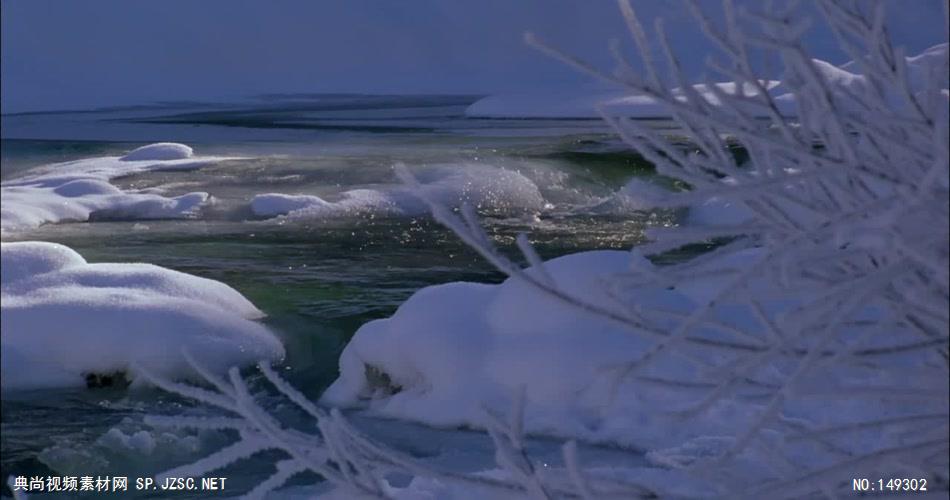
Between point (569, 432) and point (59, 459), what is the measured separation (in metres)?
2.20

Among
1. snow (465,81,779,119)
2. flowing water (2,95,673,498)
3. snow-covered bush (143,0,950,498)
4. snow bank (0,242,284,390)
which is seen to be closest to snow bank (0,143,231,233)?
flowing water (2,95,673,498)

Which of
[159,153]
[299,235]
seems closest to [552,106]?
[159,153]

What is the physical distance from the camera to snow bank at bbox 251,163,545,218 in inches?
433

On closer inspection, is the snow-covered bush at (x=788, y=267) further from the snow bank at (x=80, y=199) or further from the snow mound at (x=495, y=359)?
the snow bank at (x=80, y=199)

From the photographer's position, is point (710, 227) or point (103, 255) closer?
point (710, 227)

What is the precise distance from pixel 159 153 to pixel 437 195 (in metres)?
4.96

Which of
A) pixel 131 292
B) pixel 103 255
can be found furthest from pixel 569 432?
pixel 103 255

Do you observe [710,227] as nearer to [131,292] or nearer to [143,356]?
[143,356]

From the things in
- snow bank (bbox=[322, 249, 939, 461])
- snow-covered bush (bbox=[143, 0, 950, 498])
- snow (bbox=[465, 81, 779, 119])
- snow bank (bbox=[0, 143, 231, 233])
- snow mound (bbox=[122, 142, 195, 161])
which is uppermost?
snow (bbox=[465, 81, 779, 119])

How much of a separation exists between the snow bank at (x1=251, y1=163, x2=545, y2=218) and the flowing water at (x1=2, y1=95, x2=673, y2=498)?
0.19 m

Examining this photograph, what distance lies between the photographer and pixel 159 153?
14.2 metres

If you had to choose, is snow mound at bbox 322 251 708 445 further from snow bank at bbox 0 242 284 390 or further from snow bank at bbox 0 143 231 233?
snow bank at bbox 0 143 231 233

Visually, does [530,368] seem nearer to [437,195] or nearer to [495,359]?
[495,359]

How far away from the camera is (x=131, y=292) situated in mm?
5719
